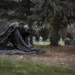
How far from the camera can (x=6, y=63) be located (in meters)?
9.08

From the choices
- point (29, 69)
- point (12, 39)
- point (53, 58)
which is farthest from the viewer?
point (12, 39)

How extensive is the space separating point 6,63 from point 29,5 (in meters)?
11.0

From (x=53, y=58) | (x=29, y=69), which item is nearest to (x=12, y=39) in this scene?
Answer: (x=53, y=58)

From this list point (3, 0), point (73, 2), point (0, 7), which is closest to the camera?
point (73, 2)

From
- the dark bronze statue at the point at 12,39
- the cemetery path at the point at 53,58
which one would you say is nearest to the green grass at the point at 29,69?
the cemetery path at the point at 53,58

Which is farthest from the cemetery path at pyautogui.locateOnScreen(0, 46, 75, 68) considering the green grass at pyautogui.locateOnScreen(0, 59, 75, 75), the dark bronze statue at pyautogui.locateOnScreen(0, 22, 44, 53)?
the dark bronze statue at pyautogui.locateOnScreen(0, 22, 44, 53)

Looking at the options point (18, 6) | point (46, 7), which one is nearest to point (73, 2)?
point (46, 7)

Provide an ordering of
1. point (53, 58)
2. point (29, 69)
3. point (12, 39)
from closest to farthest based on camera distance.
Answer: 1. point (29, 69)
2. point (53, 58)
3. point (12, 39)

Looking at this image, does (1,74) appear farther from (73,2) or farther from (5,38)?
(5,38)

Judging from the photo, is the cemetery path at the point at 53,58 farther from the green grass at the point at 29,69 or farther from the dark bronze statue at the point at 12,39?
the dark bronze statue at the point at 12,39

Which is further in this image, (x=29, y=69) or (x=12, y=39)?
(x=12, y=39)

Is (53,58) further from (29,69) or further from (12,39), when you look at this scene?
(12,39)

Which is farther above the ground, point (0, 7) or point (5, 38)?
point (0, 7)

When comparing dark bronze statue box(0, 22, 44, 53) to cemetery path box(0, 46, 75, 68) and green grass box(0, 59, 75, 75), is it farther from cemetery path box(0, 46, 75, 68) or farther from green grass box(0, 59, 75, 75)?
green grass box(0, 59, 75, 75)
